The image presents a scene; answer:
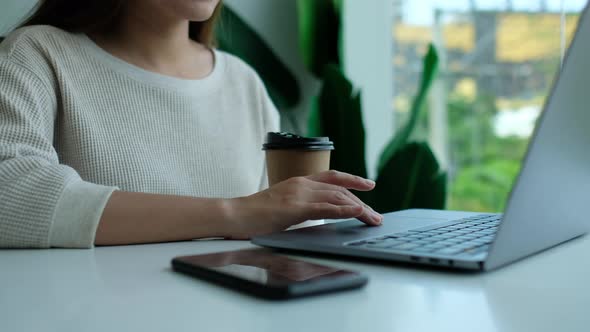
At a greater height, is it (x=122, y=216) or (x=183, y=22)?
(x=183, y=22)

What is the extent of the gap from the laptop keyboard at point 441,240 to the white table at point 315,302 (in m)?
0.02

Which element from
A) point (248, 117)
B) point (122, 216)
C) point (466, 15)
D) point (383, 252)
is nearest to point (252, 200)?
point (122, 216)

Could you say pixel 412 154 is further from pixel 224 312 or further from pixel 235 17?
pixel 224 312

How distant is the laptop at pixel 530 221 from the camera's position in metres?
0.46

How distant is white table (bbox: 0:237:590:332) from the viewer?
15.1 inches

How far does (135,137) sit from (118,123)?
0.04m

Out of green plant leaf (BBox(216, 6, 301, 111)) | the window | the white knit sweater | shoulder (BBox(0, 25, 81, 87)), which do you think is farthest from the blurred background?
shoulder (BBox(0, 25, 81, 87))

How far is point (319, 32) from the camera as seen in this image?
216 cm

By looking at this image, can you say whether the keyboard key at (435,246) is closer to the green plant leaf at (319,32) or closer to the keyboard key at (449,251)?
the keyboard key at (449,251)

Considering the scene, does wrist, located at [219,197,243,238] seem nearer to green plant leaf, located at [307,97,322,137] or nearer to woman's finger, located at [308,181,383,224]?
woman's finger, located at [308,181,383,224]

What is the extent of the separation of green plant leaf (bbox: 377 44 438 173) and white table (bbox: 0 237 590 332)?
1.54 m

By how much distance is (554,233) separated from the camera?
2.07ft

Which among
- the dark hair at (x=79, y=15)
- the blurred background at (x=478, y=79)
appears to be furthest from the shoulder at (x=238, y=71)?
the blurred background at (x=478, y=79)

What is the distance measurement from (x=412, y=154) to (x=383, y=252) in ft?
4.86
